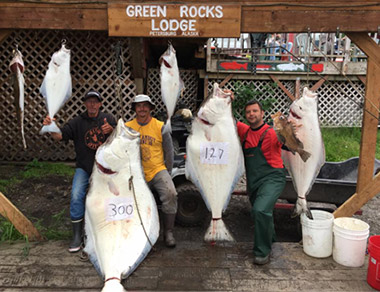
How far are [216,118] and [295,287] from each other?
1.80 metres

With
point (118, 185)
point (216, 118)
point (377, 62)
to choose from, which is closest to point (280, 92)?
point (377, 62)

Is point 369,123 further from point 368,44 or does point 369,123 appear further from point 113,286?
point 113,286

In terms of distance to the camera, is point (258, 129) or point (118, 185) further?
point (258, 129)

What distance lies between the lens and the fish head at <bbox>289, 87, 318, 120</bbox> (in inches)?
133

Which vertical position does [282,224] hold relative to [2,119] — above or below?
below

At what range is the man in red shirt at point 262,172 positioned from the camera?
3504mm

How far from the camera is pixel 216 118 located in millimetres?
3338

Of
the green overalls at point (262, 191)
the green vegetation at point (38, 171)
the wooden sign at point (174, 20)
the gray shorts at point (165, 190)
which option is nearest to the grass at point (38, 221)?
the green vegetation at point (38, 171)

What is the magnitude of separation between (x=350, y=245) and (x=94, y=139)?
121 inches

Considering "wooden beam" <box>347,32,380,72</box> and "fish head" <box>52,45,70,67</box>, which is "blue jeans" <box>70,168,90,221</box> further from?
"wooden beam" <box>347,32,380,72</box>

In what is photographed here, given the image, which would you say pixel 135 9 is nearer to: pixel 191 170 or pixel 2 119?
pixel 191 170

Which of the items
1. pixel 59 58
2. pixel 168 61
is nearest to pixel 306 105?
pixel 168 61

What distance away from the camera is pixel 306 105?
338 cm

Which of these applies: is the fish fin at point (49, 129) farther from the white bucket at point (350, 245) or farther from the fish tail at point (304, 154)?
the white bucket at point (350, 245)
